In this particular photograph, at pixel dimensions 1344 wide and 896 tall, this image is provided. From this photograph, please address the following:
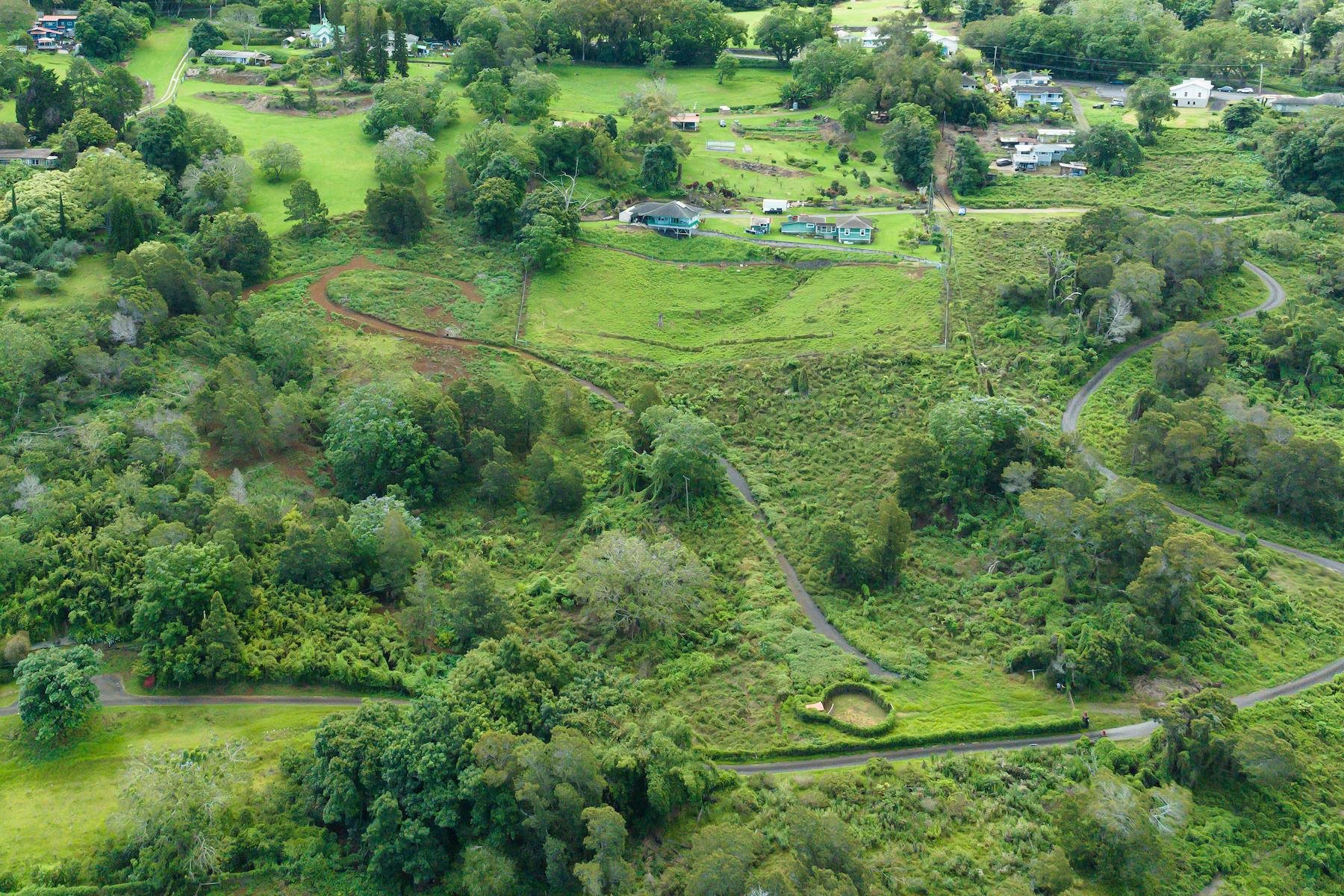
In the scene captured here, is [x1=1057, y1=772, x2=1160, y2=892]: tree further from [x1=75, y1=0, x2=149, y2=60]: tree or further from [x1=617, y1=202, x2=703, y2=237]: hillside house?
[x1=75, y1=0, x2=149, y2=60]: tree

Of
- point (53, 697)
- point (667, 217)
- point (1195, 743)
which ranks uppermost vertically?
point (667, 217)

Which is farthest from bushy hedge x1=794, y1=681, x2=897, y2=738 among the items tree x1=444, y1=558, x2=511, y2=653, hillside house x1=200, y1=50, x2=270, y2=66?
hillside house x1=200, y1=50, x2=270, y2=66

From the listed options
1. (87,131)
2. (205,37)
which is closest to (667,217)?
(87,131)

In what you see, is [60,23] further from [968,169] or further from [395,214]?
[968,169]

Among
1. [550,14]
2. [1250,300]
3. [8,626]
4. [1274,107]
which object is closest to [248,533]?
[8,626]

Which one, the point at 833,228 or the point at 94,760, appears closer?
the point at 94,760

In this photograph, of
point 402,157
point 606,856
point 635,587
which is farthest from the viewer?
point 402,157
